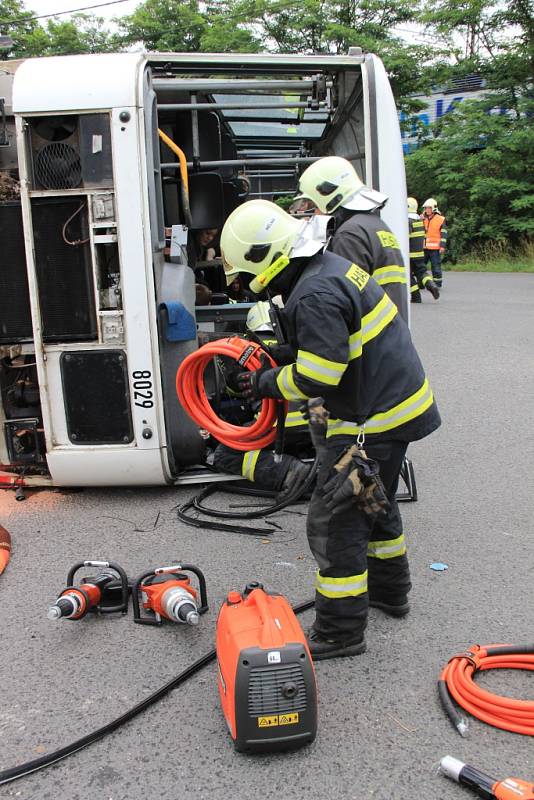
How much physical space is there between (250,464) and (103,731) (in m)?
2.39

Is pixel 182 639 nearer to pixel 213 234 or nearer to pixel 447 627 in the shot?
pixel 447 627

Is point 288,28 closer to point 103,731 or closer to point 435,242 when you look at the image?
point 435,242

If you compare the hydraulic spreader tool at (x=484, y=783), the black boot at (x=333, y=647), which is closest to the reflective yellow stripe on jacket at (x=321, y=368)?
the black boot at (x=333, y=647)

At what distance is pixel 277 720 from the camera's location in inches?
93.6

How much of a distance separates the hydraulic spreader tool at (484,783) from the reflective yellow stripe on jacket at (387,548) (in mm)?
1030

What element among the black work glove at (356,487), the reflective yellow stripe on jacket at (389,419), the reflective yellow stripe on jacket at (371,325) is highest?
the reflective yellow stripe on jacket at (371,325)

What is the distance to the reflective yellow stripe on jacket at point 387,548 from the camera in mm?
3291

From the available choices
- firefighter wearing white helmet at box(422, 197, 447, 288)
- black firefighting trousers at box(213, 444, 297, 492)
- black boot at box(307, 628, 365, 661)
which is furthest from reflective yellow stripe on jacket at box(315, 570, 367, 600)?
firefighter wearing white helmet at box(422, 197, 447, 288)

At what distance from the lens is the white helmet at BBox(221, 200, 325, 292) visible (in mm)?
2932

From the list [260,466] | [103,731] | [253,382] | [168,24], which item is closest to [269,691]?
[103,731]

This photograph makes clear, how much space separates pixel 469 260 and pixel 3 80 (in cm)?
Result: 2072

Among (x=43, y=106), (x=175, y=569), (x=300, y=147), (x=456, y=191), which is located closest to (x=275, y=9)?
(x=456, y=191)

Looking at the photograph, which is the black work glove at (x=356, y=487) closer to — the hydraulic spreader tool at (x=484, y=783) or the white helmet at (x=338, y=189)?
the hydraulic spreader tool at (x=484, y=783)

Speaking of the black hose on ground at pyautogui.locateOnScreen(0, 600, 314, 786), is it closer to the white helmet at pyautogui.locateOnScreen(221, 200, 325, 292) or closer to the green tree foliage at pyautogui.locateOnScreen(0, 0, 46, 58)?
the white helmet at pyautogui.locateOnScreen(221, 200, 325, 292)
